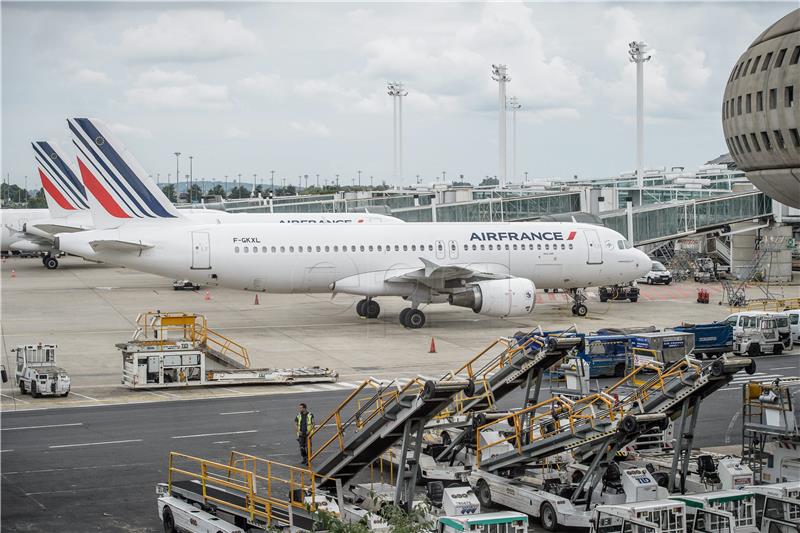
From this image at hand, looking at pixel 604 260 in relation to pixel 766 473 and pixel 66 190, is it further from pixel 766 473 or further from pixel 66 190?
pixel 66 190

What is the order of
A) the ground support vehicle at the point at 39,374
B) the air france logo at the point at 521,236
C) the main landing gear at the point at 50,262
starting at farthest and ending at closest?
the main landing gear at the point at 50,262, the air france logo at the point at 521,236, the ground support vehicle at the point at 39,374

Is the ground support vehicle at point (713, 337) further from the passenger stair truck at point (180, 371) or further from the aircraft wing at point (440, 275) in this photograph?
the passenger stair truck at point (180, 371)

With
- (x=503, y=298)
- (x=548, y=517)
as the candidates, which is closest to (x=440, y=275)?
(x=503, y=298)

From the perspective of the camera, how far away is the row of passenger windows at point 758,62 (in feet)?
97.2

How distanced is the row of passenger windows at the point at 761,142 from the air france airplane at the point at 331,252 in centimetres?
1649

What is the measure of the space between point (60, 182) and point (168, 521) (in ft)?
198

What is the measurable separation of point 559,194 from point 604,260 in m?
30.6

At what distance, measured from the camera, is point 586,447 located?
73.0ft

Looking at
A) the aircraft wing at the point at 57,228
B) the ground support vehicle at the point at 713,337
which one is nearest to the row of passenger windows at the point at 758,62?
the ground support vehicle at the point at 713,337

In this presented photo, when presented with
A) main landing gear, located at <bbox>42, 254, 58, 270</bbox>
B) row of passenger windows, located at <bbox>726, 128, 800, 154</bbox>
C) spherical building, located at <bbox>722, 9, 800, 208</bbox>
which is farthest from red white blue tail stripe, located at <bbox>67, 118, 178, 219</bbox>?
main landing gear, located at <bbox>42, 254, 58, 270</bbox>

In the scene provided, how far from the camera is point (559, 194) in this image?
276ft

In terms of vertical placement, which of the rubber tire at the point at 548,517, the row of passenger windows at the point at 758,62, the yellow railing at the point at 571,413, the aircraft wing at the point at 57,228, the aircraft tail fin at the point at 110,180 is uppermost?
the row of passenger windows at the point at 758,62

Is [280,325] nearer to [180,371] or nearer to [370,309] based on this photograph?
[370,309]

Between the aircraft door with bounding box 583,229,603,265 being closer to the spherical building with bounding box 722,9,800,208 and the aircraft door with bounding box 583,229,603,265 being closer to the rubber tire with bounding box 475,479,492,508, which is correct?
the spherical building with bounding box 722,9,800,208
